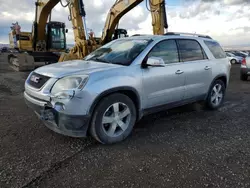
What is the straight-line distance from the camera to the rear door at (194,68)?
4672 millimetres

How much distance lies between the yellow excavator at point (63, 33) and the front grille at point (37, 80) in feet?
22.3

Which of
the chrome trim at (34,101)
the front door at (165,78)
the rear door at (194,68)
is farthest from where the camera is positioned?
the rear door at (194,68)

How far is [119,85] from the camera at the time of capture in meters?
3.51

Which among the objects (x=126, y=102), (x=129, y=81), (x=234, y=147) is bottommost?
(x=234, y=147)

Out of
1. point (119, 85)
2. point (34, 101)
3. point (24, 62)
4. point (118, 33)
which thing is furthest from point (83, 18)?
point (119, 85)

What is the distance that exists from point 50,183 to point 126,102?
1.63 metres

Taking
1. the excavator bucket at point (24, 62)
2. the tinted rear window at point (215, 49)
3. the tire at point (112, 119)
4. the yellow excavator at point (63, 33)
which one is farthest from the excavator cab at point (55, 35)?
the tire at point (112, 119)

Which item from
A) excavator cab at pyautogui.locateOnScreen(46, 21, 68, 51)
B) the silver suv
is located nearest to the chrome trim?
the silver suv

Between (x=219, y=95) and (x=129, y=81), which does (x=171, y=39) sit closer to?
(x=129, y=81)

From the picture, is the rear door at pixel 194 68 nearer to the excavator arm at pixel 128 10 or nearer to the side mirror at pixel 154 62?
the side mirror at pixel 154 62

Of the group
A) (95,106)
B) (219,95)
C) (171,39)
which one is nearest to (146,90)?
(95,106)

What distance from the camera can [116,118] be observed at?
3629mm

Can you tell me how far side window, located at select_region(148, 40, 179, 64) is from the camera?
4203 millimetres

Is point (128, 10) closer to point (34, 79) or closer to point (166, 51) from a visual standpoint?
point (166, 51)
